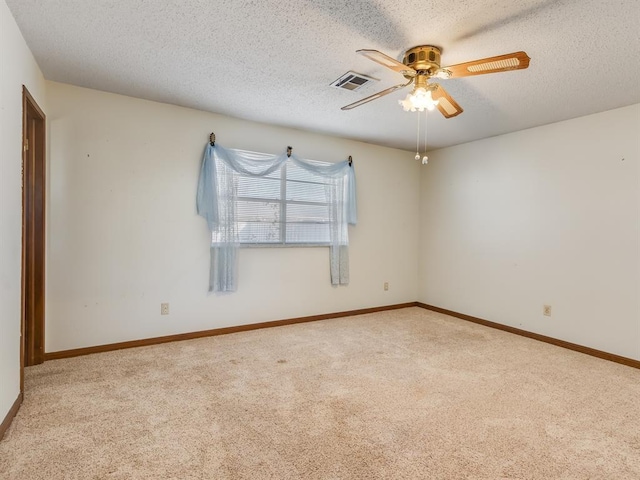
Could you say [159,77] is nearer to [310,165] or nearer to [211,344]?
[310,165]

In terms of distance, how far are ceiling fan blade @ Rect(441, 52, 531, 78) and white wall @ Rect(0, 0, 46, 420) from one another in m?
2.50

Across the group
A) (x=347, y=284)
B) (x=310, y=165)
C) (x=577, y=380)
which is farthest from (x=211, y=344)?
(x=577, y=380)

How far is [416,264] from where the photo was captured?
212 inches

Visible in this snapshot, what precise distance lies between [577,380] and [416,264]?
278 centimetres

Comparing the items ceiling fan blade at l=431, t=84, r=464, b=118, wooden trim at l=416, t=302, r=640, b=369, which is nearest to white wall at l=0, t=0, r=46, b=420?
ceiling fan blade at l=431, t=84, r=464, b=118

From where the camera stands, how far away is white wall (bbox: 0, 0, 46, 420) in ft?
6.23

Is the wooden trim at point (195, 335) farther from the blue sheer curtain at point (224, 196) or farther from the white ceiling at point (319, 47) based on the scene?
the white ceiling at point (319, 47)

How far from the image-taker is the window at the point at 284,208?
12.8 feet

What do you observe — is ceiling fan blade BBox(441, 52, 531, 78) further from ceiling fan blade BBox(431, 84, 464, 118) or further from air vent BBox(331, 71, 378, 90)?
air vent BBox(331, 71, 378, 90)

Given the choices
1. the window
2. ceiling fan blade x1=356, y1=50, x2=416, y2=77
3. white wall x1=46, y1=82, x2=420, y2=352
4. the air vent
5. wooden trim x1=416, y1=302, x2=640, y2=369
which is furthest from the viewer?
the window

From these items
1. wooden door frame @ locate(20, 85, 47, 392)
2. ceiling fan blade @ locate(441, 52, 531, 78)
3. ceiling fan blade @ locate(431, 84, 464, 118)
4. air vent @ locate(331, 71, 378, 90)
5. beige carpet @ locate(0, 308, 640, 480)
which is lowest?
beige carpet @ locate(0, 308, 640, 480)

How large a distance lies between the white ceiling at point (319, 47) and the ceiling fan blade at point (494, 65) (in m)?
0.25

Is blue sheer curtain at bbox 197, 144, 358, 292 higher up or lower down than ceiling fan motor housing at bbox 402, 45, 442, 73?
lower down

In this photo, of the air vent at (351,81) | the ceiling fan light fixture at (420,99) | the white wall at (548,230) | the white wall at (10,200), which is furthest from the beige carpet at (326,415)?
the air vent at (351,81)
